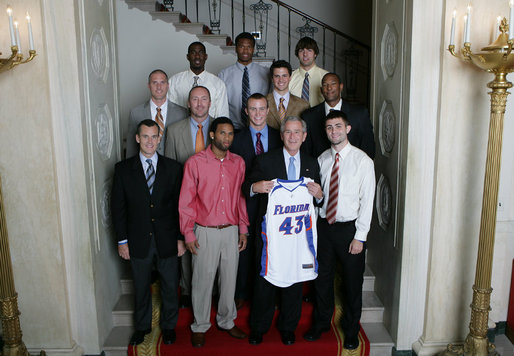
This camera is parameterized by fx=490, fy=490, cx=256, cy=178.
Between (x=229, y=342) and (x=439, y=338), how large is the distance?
1689mm

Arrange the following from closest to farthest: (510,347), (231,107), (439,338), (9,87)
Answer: (9,87) < (439,338) < (510,347) < (231,107)

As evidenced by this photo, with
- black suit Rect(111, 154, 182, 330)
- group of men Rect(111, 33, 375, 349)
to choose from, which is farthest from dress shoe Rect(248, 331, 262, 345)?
black suit Rect(111, 154, 182, 330)

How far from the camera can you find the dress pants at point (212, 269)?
371cm

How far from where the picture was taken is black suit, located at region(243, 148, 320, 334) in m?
3.61

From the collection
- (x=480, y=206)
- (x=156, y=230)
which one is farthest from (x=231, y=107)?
(x=480, y=206)

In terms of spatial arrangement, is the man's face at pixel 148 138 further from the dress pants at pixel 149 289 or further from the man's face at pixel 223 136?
the dress pants at pixel 149 289

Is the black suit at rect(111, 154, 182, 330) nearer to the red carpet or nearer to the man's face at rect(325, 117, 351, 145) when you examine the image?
the red carpet

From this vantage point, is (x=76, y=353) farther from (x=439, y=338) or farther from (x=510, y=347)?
(x=510, y=347)

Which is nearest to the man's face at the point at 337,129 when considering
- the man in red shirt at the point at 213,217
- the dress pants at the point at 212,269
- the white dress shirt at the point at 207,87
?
the man in red shirt at the point at 213,217

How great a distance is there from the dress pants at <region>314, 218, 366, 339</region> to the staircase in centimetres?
28

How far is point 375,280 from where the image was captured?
4527 millimetres

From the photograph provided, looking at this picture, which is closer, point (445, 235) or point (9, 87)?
point (9, 87)

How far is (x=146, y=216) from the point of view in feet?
12.0

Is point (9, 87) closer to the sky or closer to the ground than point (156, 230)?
closer to the sky
